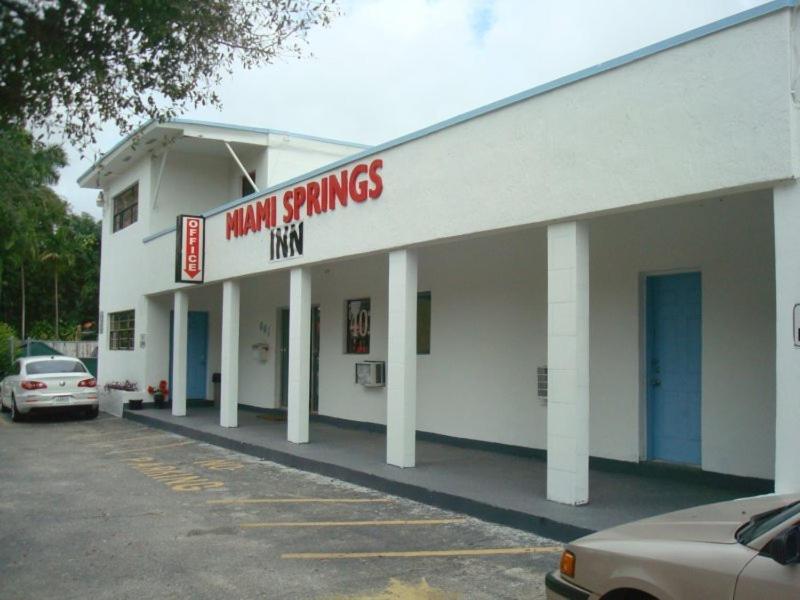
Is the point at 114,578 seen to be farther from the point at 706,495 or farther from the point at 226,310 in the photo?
the point at 226,310

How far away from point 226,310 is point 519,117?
27.8 feet

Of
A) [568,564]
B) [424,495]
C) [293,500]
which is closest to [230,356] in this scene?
[293,500]

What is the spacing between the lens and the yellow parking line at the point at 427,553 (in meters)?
6.75

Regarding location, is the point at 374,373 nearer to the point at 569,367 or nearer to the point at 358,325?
the point at 358,325

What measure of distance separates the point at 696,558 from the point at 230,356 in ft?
39.9

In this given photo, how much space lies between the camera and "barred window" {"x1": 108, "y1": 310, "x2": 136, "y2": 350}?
21.2 m

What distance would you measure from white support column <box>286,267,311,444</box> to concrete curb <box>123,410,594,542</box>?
2.15 ft

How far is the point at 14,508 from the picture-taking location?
8.98 meters

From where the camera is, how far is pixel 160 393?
19.3 metres

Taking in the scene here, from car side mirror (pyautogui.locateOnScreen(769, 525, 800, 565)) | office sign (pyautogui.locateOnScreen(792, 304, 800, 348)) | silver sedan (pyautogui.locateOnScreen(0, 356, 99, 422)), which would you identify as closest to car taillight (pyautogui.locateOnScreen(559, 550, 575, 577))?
car side mirror (pyautogui.locateOnScreen(769, 525, 800, 565))

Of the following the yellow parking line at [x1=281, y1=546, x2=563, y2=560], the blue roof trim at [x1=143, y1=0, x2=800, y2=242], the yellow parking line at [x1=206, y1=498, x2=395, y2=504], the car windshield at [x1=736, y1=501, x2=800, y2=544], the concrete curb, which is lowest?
the yellow parking line at [x1=206, y1=498, x2=395, y2=504]

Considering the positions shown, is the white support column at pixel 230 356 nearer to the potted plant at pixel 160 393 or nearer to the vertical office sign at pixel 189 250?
the vertical office sign at pixel 189 250

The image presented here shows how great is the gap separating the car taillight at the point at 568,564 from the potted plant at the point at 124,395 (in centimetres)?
1652

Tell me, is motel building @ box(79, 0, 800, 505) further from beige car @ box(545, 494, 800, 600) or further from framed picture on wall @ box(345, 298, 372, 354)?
beige car @ box(545, 494, 800, 600)
